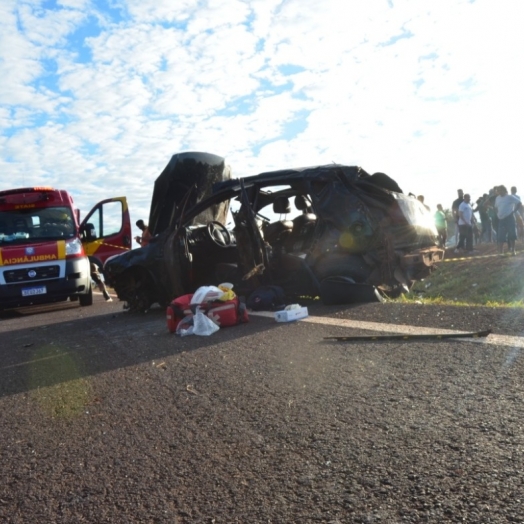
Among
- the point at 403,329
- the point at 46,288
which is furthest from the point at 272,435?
the point at 46,288

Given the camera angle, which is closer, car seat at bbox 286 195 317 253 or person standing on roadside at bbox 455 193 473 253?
car seat at bbox 286 195 317 253

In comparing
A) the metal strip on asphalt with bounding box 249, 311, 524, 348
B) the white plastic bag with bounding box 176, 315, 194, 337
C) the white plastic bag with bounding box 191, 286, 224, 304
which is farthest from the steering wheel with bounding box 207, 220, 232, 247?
the white plastic bag with bounding box 176, 315, 194, 337

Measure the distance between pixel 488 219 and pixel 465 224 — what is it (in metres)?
3.37

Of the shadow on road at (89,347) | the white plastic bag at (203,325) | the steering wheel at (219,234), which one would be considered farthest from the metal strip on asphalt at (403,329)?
the steering wheel at (219,234)

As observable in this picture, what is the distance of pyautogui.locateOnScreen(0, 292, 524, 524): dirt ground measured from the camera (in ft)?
7.18

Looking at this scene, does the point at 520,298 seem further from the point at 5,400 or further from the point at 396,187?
the point at 5,400

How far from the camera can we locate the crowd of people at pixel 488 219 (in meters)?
15.0

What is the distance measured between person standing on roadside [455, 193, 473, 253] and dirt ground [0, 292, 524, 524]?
502 inches

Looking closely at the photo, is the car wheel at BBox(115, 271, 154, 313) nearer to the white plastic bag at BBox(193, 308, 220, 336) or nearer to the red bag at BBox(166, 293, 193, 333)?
the red bag at BBox(166, 293, 193, 333)

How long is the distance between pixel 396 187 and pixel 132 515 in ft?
20.4

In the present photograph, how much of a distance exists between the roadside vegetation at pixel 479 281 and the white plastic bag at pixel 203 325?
19.8 ft

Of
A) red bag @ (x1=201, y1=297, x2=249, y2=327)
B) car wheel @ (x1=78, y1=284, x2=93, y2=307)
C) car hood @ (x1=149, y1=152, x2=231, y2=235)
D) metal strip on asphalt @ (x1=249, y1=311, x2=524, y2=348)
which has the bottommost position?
car wheel @ (x1=78, y1=284, x2=93, y2=307)

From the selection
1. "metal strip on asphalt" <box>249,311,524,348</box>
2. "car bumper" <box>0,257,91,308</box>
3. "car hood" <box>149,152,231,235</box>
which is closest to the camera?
"metal strip on asphalt" <box>249,311,524,348</box>

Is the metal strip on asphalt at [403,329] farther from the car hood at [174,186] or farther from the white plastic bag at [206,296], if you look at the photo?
the car hood at [174,186]
